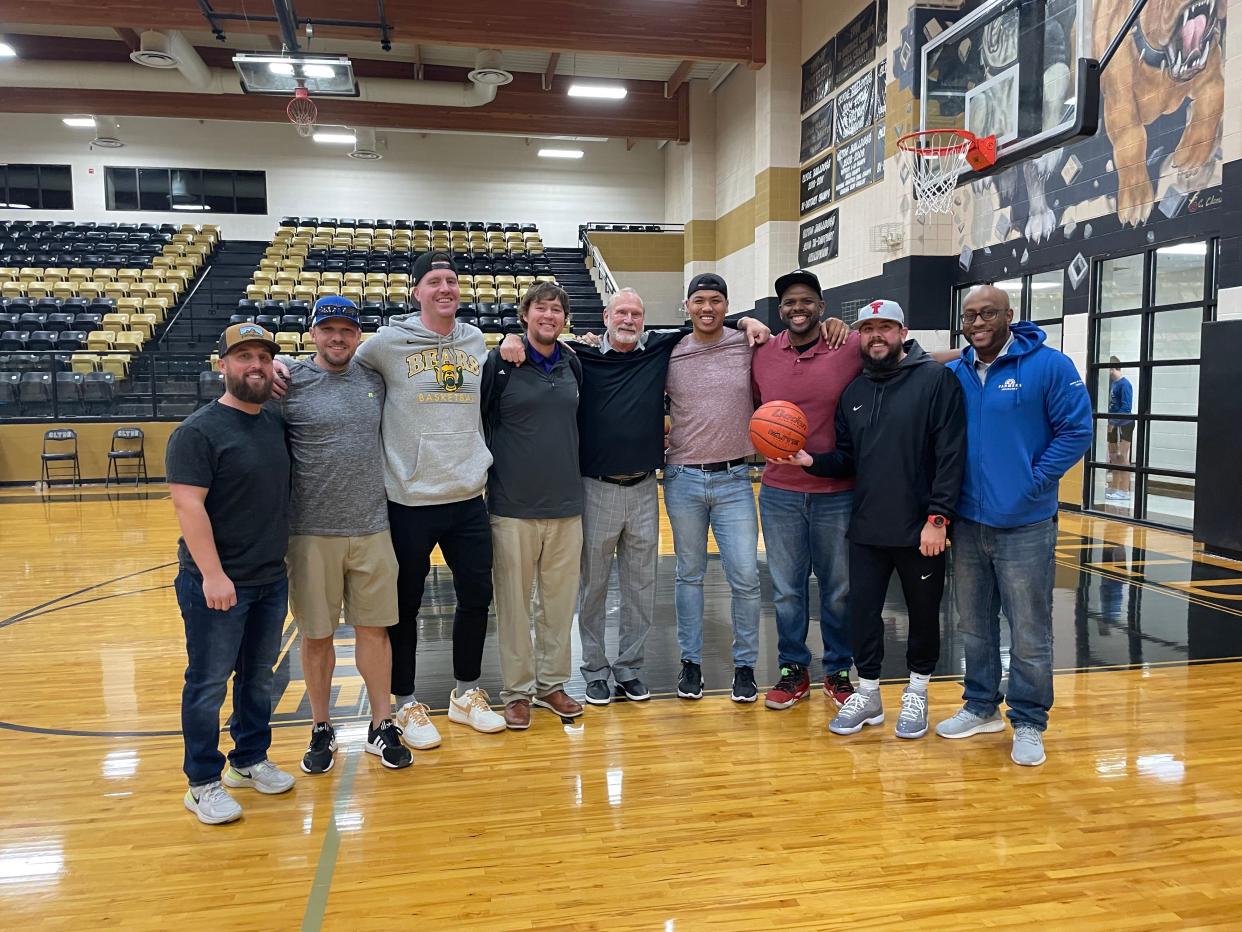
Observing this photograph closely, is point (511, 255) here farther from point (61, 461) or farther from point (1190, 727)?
point (1190, 727)

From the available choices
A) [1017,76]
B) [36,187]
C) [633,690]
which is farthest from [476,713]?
[36,187]

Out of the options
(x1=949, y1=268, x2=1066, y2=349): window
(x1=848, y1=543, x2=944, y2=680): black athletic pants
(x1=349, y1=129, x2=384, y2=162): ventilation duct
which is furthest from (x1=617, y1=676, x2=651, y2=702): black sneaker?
(x1=349, y1=129, x2=384, y2=162): ventilation duct

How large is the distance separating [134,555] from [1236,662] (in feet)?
25.9

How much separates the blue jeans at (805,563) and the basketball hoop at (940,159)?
5431mm

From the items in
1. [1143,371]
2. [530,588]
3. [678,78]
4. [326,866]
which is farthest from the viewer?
[678,78]

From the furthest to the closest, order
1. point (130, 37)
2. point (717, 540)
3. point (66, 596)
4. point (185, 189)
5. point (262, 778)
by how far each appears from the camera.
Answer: point (185, 189) < point (130, 37) < point (66, 596) < point (717, 540) < point (262, 778)

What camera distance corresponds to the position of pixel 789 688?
3.41 m

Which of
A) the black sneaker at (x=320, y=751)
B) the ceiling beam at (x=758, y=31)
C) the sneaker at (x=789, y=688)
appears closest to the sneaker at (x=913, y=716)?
the sneaker at (x=789, y=688)

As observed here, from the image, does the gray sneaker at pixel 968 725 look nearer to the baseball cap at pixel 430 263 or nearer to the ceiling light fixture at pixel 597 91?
the baseball cap at pixel 430 263

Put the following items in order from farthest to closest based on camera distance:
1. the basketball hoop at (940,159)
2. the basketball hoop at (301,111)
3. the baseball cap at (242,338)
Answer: the basketball hoop at (301,111) < the basketball hoop at (940,159) < the baseball cap at (242,338)

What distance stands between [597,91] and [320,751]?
16.4 meters

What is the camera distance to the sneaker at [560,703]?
331 centimetres

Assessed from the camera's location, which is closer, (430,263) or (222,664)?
(222,664)

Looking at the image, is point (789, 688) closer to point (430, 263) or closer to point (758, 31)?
point (430, 263)
